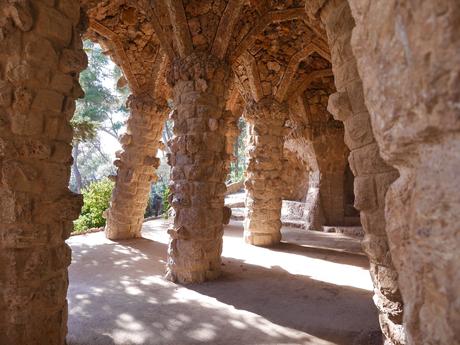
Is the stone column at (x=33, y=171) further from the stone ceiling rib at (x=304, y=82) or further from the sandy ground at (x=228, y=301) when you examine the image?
the stone ceiling rib at (x=304, y=82)

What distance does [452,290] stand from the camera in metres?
0.74

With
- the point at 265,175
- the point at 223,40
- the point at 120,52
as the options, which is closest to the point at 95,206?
the point at 120,52

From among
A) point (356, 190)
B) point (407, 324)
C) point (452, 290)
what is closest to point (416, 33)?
point (452, 290)

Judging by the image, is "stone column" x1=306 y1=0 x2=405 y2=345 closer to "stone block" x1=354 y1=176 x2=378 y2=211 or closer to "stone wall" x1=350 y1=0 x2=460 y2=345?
"stone block" x1=354 y1=176 x2=378 y2=211

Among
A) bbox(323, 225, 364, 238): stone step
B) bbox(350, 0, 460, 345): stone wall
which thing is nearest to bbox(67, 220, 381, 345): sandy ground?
bbox(350, 0, 460, 345): stone wall

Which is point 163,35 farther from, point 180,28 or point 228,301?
point 228,301

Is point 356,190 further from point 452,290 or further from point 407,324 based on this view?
point 452,290

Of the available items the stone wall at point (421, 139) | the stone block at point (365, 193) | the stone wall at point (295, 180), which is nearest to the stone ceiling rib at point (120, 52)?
the stone block at point (365, 193)

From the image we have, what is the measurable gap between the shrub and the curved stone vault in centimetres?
584

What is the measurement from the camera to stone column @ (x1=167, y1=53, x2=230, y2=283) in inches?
189

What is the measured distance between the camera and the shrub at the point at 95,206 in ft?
33.8

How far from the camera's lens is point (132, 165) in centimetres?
788

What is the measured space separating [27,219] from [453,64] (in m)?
2.67

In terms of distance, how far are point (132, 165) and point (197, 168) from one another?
367 cm
